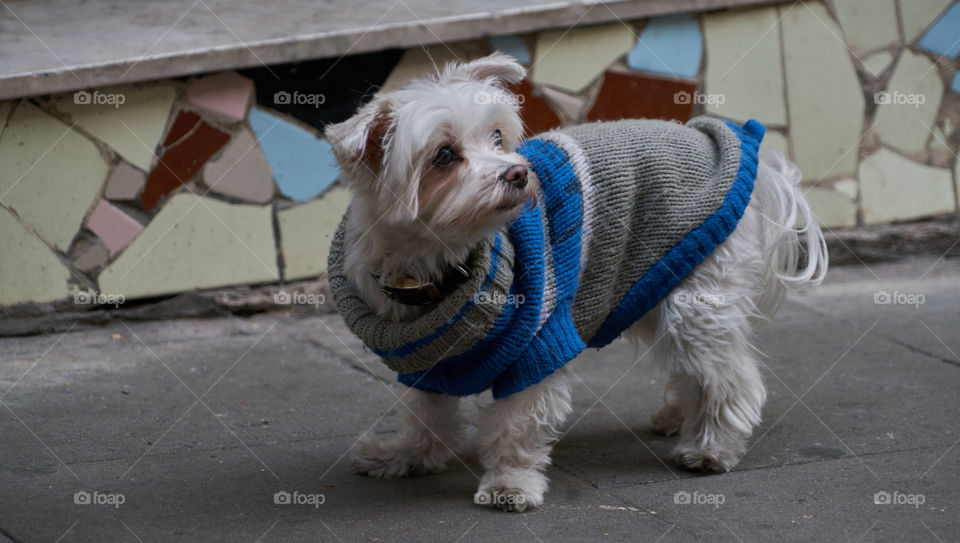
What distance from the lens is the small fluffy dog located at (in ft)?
10.8

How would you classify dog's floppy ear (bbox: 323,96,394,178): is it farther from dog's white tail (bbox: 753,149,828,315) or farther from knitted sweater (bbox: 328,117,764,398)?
dog's white tail (bbox: 753,149,828,315)

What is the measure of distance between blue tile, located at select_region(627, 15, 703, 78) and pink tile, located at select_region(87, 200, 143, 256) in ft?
9.65

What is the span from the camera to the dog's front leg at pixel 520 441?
3.54m

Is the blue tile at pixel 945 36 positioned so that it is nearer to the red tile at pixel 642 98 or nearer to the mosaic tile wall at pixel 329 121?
the mosaic tile wall at pixel 329 121

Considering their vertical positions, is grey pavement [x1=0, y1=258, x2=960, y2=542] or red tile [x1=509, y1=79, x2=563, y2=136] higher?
red tile [x1=509, y1=79, x2=563, y2=136]

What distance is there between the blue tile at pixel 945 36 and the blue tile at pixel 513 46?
2447mm

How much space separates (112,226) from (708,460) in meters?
3.35

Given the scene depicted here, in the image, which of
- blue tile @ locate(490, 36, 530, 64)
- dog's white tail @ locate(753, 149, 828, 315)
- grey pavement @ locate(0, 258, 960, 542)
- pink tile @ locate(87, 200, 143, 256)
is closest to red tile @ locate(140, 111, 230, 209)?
pink tile @ locate(87, 200, 143, 256)

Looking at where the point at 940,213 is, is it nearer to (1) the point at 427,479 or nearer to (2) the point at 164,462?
(1) the point at 427,479

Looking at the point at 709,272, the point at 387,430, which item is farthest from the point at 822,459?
the point at 387,430

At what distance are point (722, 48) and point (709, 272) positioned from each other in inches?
106

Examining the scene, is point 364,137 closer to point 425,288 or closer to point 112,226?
point 425,288

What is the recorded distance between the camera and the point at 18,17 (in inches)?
249

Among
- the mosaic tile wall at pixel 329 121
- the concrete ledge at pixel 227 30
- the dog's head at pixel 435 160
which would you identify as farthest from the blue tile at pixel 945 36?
the dog's head at pixel 435 160
